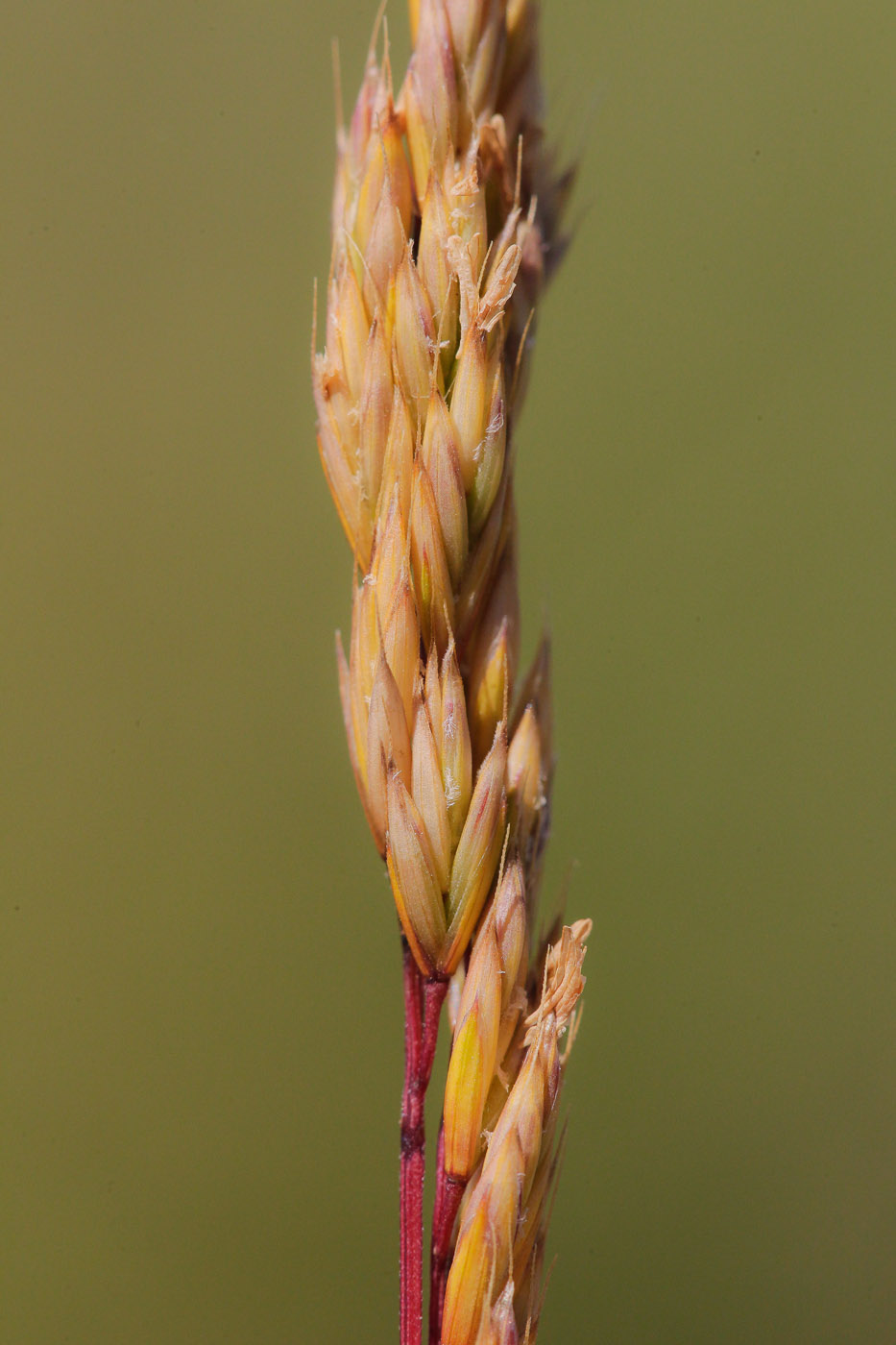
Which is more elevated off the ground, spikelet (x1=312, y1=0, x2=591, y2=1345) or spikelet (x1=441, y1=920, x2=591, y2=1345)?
spikelet (x1=312, y1=0, x2=591, y2=1345)

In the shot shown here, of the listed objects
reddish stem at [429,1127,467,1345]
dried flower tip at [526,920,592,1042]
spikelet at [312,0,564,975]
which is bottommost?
reddish stem at [429,1127,467,1345]

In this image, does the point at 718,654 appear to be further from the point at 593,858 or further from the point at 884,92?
the point at 884,92

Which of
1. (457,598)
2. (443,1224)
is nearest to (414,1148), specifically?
(443,1224)

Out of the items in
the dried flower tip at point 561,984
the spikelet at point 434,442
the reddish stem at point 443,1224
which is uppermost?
the spikelet at point 434,442

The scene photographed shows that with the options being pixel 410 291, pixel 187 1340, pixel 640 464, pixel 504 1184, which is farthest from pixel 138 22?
pixel 187 1340

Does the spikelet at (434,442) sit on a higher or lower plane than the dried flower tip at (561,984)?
higher

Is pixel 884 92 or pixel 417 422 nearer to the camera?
pixel 417 422
